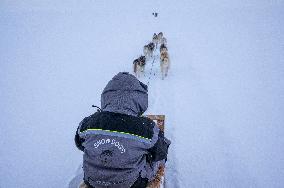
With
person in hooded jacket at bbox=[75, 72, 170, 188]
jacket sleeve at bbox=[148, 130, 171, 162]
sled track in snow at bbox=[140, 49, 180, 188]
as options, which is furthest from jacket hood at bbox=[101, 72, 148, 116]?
sled track in snow at bbox=[140, 49, 180, 188]

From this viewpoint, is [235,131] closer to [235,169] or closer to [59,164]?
[235,169]

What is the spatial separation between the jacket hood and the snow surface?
1.30m

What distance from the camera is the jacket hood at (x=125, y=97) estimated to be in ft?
7.16

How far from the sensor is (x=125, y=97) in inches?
86.5

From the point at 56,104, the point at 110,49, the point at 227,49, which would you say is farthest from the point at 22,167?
the point at 227,49

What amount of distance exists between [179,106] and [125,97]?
2.93m

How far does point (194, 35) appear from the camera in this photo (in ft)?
42.8

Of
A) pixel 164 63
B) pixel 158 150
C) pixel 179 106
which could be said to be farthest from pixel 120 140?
pixel 164 63

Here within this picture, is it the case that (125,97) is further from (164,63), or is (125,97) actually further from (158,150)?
(164,63)

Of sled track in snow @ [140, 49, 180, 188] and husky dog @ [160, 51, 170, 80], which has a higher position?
husky dog @ [160, 51, 170, 80]

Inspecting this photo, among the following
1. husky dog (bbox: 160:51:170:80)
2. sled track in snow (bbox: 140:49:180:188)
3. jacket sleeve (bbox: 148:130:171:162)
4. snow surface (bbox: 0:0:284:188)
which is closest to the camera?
jacket sleeve (bbox: 148:130:171:162)

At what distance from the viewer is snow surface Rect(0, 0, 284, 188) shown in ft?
11.2

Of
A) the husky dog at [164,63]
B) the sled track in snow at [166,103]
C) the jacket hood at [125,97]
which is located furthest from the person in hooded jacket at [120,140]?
the husky dog at [164,63]

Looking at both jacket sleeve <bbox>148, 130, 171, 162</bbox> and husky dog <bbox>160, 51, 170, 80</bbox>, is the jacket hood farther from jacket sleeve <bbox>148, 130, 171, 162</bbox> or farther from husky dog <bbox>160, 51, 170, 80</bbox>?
husky dog <bbox>160, 51, 170, 80</bbox>
